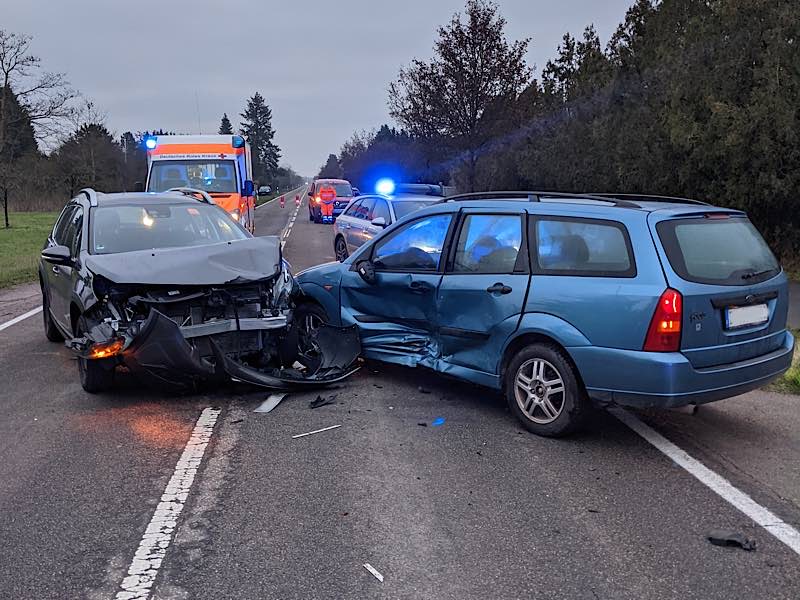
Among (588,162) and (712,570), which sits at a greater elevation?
(588,162)

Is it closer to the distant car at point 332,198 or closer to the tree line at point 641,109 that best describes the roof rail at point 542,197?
the tree line at point 641,109

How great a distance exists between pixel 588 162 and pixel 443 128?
254 inches

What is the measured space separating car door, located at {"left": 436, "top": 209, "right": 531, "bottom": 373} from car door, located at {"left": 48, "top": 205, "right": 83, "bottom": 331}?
135 inches

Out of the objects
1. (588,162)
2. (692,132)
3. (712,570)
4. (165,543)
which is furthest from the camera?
(588,162)

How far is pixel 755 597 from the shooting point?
318cm

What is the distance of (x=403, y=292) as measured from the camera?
21.0 feet

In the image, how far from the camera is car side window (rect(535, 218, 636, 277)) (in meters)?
4.91

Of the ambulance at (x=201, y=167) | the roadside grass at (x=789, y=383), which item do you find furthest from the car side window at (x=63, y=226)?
the ambulance at (x=201, y=167)

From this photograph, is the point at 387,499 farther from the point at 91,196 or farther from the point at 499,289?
the point at 91,196

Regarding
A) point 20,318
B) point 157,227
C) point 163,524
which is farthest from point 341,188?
point 163,524

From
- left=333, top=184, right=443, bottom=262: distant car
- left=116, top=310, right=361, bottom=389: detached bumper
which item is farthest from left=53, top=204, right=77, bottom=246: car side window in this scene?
left=333, top=184, right=443, bottom=262: distant car

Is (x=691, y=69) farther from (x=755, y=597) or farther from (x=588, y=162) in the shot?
(x=755, y=597)

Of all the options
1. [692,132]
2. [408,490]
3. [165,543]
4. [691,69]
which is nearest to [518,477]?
[408,490]

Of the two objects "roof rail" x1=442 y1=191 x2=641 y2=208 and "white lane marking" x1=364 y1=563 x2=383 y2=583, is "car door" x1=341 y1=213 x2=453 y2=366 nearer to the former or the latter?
"roof rail" x1=442 y1=191 x2=641 y2=208
